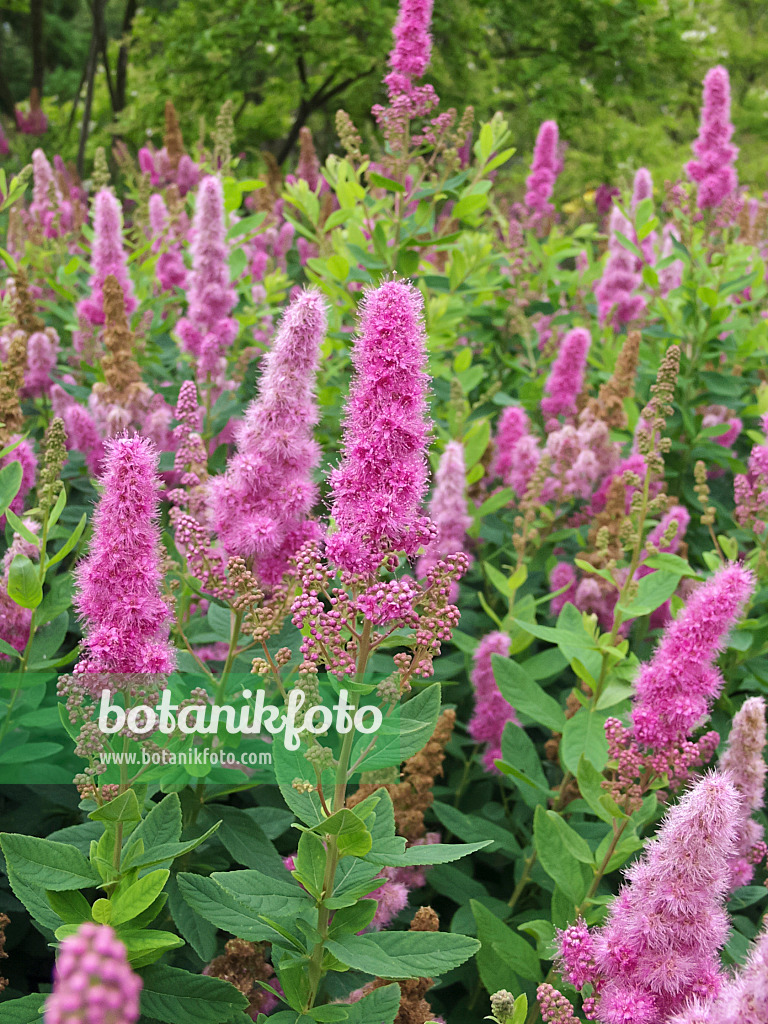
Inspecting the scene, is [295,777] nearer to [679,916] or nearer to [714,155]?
[679,916]

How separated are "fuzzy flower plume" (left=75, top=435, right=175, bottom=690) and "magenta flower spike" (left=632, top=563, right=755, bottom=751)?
1046 mm

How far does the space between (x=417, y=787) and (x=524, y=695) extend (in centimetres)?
40

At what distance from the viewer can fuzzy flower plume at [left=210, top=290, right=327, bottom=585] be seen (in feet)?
6.07

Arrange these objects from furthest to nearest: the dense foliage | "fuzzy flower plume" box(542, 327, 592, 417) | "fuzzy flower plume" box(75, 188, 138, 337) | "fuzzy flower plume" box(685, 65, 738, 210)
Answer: "fuzzy flower plume" box(685, 65, 738, 210)
"fuzzy flower plume" box(542, 327, 592, 417)
"fuzzy flower plume" box(75, 188, 138, 337)
the dense foliage

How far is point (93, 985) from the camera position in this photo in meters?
0.55

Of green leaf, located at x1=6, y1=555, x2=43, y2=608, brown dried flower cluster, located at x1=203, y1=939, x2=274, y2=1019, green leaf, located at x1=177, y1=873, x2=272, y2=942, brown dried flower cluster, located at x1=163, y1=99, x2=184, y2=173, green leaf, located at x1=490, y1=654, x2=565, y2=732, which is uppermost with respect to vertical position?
brown dried flower cluster, located at x1=163, y1=99, x2=184, y2=173

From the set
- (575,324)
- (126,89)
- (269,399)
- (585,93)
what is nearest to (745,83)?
(585,93)

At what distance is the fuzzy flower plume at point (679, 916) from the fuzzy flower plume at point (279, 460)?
0.95 metres

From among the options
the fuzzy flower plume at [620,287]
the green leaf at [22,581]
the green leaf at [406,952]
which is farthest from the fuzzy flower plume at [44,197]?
the green leaf at [406,952]

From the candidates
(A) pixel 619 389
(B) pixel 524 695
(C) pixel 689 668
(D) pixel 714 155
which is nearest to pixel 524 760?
(B) pixel 524 695

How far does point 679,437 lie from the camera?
412 cm

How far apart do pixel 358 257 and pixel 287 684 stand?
1643 mm

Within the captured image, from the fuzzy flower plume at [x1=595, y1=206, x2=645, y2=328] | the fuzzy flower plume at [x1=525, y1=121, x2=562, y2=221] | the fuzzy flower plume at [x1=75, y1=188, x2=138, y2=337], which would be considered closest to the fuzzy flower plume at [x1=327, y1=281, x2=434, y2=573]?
the fuzzy flower plume at [x1=75, y1=188, x2=138, y2=337]

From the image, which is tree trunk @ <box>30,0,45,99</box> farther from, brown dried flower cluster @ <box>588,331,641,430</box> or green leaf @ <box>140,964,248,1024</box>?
green leaf @ <box>140,964,248,1024</box>
